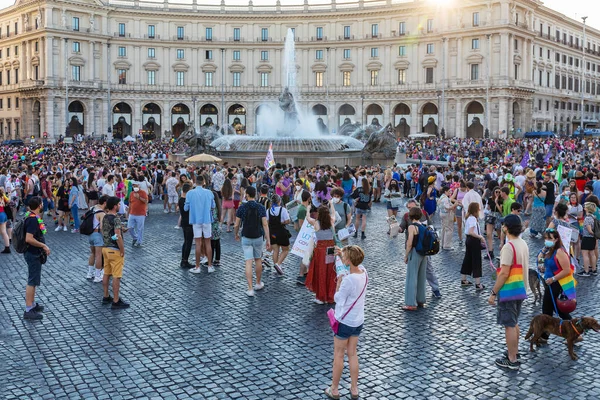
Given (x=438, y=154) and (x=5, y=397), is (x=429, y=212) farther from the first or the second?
(x=438, y=154)

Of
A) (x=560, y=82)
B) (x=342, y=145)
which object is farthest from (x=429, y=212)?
(x=560, y=82)

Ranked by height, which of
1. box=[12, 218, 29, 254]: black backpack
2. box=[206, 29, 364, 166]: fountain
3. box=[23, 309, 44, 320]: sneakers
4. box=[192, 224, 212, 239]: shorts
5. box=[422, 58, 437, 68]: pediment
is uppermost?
box=[422, 58, 437, 68]: pediment

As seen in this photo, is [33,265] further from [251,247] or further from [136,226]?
[136,226]

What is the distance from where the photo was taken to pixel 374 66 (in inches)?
3076

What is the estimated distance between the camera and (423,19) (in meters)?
75.5

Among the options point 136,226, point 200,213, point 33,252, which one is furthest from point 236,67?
point 33,252

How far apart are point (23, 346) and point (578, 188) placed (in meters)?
15.0

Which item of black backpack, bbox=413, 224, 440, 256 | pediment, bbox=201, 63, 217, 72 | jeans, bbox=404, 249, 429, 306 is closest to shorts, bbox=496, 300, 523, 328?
black backpack, bbox=413, 224, 440, 256

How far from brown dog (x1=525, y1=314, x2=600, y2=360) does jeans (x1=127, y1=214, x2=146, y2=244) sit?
10236 mm

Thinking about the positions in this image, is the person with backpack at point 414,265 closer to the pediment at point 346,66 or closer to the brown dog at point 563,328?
the brown dog at point 563,328

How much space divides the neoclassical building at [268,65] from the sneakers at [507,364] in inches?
2618

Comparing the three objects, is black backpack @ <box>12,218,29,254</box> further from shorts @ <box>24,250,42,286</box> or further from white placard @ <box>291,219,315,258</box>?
white placard @ <box>291,219,315,258</box>

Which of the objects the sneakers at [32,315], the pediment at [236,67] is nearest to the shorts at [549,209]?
the sneakers at [32,315]

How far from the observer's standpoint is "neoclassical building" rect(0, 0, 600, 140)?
73.3 m
